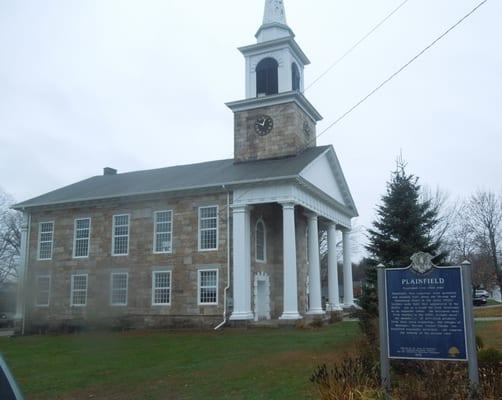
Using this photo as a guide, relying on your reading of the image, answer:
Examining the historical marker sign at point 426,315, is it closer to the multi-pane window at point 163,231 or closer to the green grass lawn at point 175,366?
the green grass lawn at point 175,366

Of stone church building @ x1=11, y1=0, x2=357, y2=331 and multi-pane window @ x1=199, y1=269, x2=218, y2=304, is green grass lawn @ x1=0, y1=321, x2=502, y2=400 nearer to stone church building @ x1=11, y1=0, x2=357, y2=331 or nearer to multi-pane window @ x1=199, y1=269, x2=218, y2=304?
multi-pane window @ x1=199, y1=269, x2=218, y2=304

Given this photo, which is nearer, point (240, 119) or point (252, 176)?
point (252, 176)

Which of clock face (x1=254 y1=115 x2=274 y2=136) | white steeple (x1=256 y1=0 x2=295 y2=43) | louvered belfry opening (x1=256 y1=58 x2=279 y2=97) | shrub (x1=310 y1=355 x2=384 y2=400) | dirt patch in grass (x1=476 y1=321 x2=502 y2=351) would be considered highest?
white steeple (x1=256 y1=0 x2=295 y2=43)

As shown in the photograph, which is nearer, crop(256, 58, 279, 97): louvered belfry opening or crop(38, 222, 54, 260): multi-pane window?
crop(256, 58, 279, 97): louvered belfry opening

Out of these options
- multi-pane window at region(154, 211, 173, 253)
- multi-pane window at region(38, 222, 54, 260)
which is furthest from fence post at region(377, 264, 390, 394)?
multi-pane window at region(38, 222, 54, 260)

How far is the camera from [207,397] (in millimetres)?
9977

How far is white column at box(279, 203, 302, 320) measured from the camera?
26828 mm

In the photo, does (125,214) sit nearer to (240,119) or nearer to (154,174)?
(154,174)

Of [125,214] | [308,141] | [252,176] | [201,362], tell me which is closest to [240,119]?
[308,141]

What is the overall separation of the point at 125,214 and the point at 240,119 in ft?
31.7

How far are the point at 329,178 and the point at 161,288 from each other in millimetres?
13239

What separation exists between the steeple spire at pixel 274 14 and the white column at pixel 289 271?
15053 millimetres

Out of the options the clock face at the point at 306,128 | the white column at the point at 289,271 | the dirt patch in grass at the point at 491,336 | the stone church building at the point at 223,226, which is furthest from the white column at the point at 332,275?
the dirt patch in grass at the point at 491,336

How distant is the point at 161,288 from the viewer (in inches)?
1194
